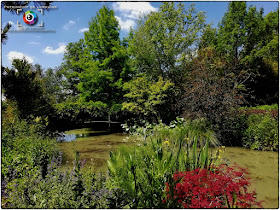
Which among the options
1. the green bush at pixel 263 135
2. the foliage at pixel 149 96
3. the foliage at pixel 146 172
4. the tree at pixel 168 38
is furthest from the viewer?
the tree at pixel 168 38

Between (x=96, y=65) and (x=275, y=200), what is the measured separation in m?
12.0

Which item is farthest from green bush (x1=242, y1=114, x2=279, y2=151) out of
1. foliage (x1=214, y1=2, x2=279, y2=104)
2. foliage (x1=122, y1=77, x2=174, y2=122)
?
foliage (x1=214, y1=2, x2=279, y2=104)

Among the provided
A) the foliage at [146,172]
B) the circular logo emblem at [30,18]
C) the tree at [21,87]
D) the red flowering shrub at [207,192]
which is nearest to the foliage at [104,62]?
the tree at [21,87]

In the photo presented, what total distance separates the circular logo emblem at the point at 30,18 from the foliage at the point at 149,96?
775 centimetres

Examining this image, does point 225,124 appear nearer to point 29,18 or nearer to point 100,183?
point 100,183

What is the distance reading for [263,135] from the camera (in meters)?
7.17

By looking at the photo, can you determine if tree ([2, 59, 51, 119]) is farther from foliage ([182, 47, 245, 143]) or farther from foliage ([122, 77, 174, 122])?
foliage ([182, 47, 245, 143])

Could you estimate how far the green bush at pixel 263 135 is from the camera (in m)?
7.02

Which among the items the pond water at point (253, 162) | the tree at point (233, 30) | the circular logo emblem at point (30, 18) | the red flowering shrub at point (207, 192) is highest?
the tree at point (233, 30)

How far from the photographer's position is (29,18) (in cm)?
367

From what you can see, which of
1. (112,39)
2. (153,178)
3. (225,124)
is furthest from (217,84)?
(112,39)

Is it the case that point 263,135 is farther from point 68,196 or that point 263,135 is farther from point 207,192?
point 68,196

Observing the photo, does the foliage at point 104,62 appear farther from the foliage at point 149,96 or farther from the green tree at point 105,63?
the foliage at point 149,96

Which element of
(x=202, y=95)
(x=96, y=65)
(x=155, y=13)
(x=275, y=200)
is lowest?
(x=275, y=200)
